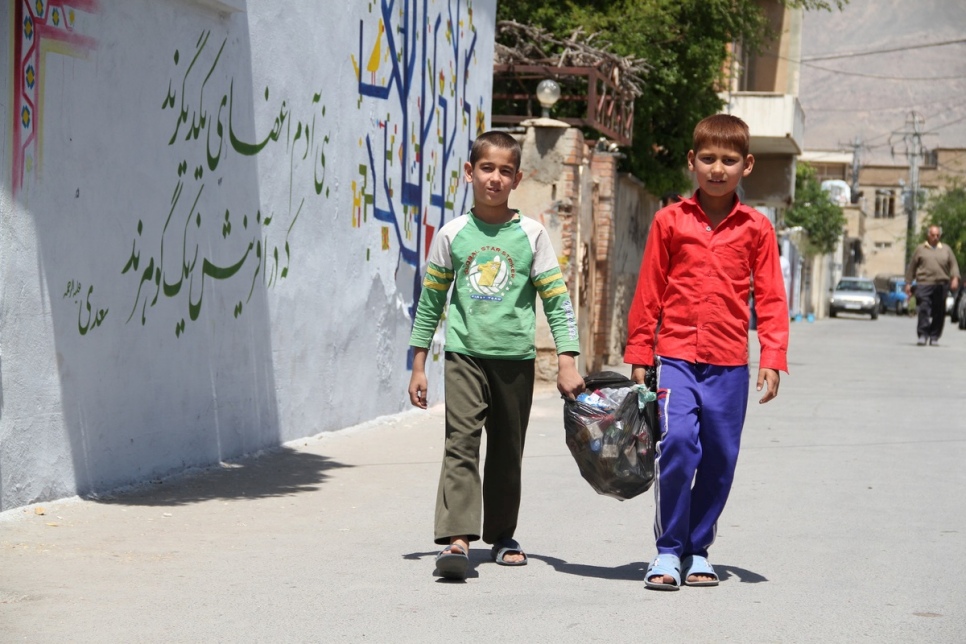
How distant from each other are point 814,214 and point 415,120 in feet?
164

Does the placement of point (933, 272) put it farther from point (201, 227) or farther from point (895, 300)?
point (895, 300)

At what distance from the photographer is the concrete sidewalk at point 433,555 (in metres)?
4.65

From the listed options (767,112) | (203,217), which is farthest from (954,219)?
(203,217)

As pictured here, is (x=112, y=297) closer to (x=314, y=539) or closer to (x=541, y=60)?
(x=314, y=539)

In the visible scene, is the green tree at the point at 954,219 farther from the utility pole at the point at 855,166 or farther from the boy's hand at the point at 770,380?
the boy's hand at the point at 770,380

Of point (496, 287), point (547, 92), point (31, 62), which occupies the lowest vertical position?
point (496, 287)

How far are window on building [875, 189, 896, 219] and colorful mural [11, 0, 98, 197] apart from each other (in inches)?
4048

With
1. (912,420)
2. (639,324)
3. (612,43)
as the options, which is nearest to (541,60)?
(612,43)

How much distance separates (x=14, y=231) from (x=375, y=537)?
2.11 metres

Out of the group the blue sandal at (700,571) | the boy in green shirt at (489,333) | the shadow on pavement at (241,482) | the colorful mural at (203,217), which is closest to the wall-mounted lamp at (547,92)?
the colorful mural at (203,217)

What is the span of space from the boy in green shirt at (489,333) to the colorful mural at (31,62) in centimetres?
194

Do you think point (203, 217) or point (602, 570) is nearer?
point (602, 570)

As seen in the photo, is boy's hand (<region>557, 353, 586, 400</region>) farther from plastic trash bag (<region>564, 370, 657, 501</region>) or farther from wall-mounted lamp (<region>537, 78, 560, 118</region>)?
wall-mounted lamp (<region>537, 78, 560, 118</region>)

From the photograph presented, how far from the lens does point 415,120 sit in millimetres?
11344
